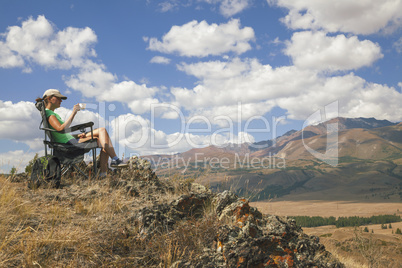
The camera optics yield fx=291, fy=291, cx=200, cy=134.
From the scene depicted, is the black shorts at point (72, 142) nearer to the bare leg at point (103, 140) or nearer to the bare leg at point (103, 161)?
the bare leg at point (103, 140)

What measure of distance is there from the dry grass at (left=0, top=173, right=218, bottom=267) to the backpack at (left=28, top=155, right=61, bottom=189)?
4.72 feet

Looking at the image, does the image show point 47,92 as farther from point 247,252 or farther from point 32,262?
point 247,252

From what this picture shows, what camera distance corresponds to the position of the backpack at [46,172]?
7.02 metres

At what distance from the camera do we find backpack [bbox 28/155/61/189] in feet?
23.0

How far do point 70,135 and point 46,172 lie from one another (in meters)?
1.11

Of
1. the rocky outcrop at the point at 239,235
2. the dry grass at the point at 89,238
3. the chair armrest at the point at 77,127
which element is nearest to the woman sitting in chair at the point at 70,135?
the chair armrest at the point at 77,127

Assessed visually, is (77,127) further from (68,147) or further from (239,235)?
(239,235)

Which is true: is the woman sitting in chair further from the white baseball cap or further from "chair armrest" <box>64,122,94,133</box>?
"chair armrest" <box>64,122,94,133</box>

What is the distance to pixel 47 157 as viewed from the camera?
714 cm

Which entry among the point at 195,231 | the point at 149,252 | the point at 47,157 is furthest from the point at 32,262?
the point at 47,157

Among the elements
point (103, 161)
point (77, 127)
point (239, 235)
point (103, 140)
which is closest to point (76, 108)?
point (77, 127)

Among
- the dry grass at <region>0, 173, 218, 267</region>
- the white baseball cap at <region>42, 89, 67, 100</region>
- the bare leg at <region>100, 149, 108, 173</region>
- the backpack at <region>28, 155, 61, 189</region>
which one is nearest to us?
the dry grass at <region>0, 173, 218, 267</region>

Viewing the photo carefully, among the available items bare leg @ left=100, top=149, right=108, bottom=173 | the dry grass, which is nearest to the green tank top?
bare leg @ left=100, top=149, right=108, bottom=173

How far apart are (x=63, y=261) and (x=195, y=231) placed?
1.76m
